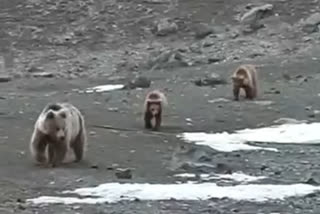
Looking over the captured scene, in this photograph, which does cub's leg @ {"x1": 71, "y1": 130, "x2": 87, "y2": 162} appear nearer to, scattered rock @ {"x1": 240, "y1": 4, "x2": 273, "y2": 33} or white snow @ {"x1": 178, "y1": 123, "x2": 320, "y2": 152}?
white snow @ {"x1": 178, "y1": 123, "x2": 320, "y2": 152}

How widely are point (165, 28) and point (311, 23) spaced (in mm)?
5011

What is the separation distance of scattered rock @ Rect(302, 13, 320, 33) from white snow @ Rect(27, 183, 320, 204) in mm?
Answer: 23375

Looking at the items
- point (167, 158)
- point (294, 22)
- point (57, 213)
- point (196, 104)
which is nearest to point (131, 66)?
point (294, 22)

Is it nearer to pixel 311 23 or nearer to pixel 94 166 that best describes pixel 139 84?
pixel 311 23

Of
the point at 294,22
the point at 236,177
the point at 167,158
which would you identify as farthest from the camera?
the point at 294,22

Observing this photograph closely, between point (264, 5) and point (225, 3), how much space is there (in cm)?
179

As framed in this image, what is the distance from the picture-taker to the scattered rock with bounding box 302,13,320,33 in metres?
34.6

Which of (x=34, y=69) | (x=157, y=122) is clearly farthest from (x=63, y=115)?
(x=34, y=69)

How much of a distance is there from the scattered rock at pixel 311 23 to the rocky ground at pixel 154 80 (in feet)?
0.20

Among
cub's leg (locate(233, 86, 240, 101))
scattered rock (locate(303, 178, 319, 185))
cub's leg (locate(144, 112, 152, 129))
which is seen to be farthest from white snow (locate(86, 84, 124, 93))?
scattered rock (locate(303, 178, 319, 185))

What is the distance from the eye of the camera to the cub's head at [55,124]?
13445mm

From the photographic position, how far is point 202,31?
35.8 meters

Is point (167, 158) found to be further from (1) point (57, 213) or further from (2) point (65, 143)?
(1) point (57, 213)

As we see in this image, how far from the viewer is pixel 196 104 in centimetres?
2252
